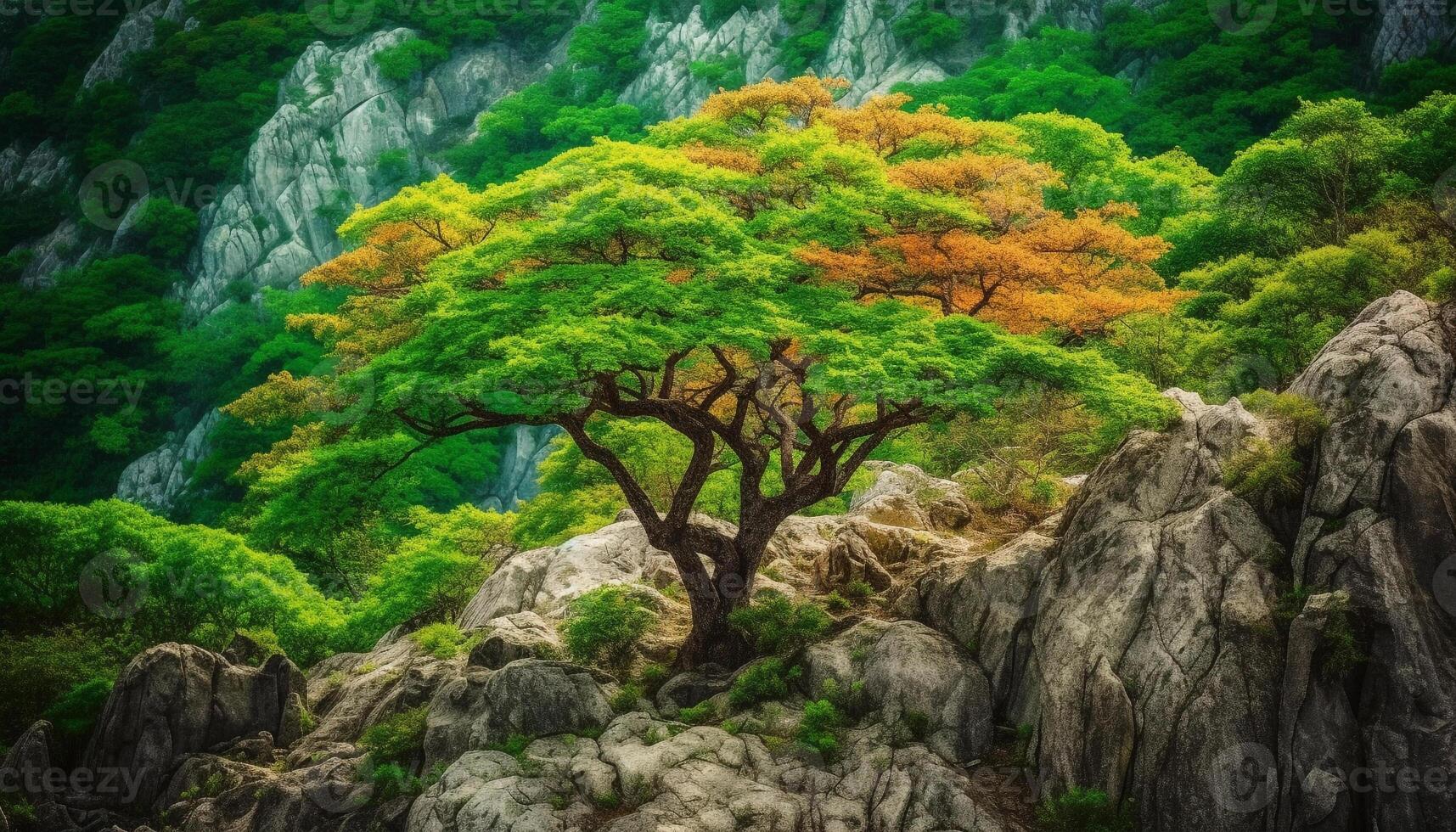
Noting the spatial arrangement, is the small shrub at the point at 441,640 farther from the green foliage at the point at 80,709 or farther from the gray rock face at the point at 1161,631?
the gray rock face at the point at 1161,631

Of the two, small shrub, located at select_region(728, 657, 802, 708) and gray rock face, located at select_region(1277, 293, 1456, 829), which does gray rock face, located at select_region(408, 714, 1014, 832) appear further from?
gray rock face, located at select_region(1277, 293, 1456, 829)

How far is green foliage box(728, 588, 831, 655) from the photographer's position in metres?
17.0

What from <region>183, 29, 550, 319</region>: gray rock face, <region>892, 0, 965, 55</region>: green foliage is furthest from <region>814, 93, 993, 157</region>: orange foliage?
<region>183, 29, 550, 319</region>: gray rock face

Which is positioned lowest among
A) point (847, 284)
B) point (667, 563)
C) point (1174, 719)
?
point (667, 563)

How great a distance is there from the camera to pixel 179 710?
1892 centimetres

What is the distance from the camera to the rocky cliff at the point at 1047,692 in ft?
38.0

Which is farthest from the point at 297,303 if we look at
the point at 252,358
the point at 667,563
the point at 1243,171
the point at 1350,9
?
the point at 1350,9

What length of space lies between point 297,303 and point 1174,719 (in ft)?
173

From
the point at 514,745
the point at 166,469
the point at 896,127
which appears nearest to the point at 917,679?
the point at 514,745

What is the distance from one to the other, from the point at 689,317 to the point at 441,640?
9058 mm

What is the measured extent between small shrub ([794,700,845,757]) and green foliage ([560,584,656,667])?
3.80 metres

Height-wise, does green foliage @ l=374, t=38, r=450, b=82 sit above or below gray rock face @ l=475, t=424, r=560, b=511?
above

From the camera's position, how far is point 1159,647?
43.0 ft

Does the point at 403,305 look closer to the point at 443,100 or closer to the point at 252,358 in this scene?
the point at 252,358
